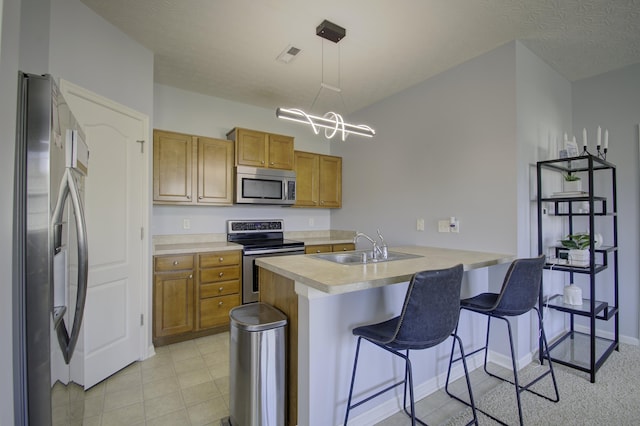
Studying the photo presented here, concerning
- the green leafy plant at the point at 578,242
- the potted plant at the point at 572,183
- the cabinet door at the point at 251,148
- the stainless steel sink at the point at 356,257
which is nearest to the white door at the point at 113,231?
the cabinet door at the point at 251,148

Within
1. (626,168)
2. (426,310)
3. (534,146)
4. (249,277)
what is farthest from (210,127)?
(626,168)

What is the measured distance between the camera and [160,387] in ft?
7.16

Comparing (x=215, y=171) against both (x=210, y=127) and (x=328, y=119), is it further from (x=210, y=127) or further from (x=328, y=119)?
(x=328, y=119)

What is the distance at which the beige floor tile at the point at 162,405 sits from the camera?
6.23 ft

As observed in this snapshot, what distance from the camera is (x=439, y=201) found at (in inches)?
118

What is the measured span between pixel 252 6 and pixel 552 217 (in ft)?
10.8

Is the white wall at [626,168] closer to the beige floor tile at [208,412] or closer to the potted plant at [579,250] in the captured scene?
the potted plant at [579,250]

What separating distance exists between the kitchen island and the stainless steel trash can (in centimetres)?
9

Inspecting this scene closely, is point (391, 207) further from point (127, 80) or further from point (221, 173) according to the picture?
point (127, 80)

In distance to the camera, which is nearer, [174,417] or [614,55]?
[174,417]

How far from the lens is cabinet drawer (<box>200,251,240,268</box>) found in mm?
3031

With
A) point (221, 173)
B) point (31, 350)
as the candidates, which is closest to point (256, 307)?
point (31, 350)

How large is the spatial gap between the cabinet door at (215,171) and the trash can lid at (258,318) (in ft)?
6.33

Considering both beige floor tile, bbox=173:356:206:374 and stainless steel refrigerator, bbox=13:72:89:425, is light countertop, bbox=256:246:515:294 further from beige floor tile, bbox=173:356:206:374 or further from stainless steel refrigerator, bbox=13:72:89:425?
beige floor tile, bbox=173:356:206:374
